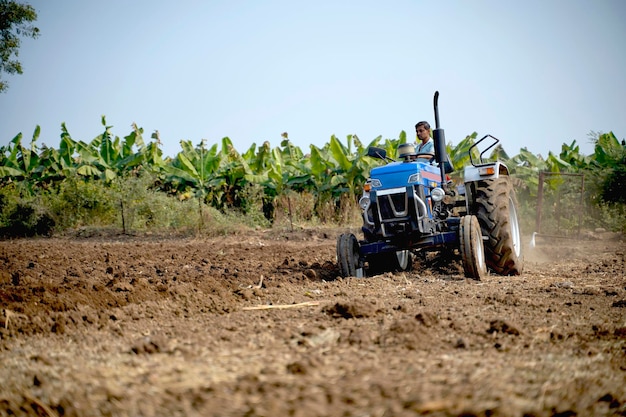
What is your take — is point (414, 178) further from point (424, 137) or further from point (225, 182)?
point (225, 182)

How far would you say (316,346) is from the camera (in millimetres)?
3457

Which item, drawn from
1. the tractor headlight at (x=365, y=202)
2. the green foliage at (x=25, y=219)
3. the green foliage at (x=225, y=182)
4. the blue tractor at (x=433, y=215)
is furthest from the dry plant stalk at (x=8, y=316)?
the green foliage at (x=25, y=219)

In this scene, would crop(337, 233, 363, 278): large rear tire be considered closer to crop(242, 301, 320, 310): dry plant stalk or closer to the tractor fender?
the tractor fender

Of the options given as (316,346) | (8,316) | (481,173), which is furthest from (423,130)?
(8,316)

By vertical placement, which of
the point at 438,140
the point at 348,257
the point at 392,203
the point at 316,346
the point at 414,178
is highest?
the point at 438,140

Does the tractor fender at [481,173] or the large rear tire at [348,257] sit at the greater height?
the tractor fender at [481,173]

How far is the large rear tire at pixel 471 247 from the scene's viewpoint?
633 centimetres

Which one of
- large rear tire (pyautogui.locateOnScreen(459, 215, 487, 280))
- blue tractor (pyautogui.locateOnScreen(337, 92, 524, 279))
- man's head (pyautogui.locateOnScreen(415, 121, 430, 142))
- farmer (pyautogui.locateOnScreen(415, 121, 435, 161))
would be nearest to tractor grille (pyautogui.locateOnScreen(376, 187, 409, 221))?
blue tractor (pyautogui.locateOnScreen(337, 92, 524, 279))

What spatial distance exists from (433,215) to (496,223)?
2.51 ft

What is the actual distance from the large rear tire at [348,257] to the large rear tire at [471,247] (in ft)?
4.42

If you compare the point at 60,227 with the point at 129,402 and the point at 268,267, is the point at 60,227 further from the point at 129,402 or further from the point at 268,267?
the point at 129,402

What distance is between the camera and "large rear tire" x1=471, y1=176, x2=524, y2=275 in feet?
22.6

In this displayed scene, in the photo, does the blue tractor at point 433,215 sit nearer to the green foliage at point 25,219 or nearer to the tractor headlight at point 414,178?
the tractor headlight at point 414,178

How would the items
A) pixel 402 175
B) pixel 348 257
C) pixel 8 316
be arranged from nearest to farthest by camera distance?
pixel 8 316 → pixel 402 175 → pixel 348 257
